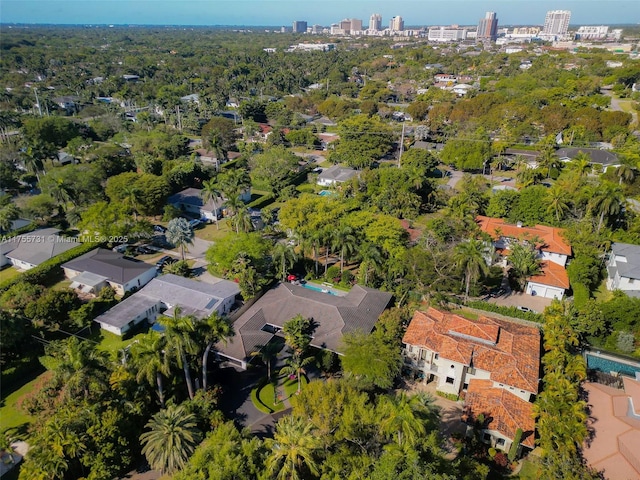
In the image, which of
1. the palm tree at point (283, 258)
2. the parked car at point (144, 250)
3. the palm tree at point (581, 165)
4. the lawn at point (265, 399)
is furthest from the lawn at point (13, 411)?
the palm tree at point (581, 165)

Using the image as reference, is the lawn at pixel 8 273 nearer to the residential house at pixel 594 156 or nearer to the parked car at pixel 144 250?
the parked car at pixel 144 250

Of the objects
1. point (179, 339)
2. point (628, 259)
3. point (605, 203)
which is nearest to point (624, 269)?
point (628, 259)

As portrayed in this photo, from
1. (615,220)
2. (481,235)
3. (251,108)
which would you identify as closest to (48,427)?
(481,235)

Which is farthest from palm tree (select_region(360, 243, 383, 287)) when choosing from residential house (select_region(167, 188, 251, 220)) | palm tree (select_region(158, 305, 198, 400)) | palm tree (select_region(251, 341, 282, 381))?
residential house (select_region(167, 188, 251, 220))

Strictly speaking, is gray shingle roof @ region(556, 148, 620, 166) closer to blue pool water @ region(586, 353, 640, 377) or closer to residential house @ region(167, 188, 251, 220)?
blue pool water @ region(586, 353, 640, 377)

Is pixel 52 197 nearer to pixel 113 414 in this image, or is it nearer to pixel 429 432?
pixel 113 414

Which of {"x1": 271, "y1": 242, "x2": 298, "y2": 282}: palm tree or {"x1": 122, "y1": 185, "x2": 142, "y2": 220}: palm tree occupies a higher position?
{"x1": 122, "y1": 185, "x2": 142, "y2": 220}: palm tree

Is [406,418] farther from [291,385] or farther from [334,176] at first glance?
[334,176]
